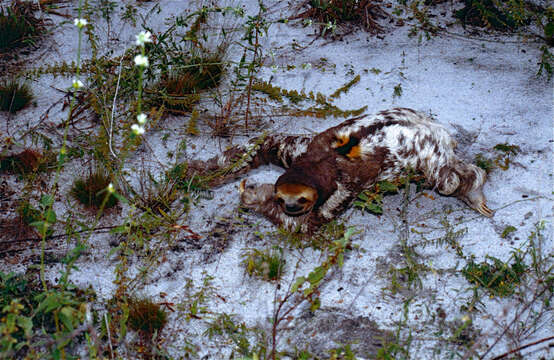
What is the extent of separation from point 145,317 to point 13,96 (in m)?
2.43

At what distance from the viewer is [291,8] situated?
5340mm

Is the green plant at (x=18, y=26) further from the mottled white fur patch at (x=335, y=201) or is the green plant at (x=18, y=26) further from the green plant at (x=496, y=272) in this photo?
the green plant at (x=496, y=272)

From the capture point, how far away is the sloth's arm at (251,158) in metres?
3.69

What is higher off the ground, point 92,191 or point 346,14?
point 346,14

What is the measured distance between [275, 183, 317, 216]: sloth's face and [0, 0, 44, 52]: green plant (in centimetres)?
304

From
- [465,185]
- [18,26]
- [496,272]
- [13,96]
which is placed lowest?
[496,272]

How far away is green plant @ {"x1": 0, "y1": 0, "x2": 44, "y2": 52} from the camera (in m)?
4.70

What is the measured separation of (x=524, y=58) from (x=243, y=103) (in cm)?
273

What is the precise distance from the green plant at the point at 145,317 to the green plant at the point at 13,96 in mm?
2328

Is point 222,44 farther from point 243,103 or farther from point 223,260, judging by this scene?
point 223,260

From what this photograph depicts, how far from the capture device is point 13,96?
412 cm

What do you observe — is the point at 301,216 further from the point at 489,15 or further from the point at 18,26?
the point at 18,26

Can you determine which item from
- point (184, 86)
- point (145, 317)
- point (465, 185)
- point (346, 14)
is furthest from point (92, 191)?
point (346, 14)

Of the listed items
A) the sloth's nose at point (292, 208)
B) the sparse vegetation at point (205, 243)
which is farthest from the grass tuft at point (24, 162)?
the sloth's nose at point (292, 208)
